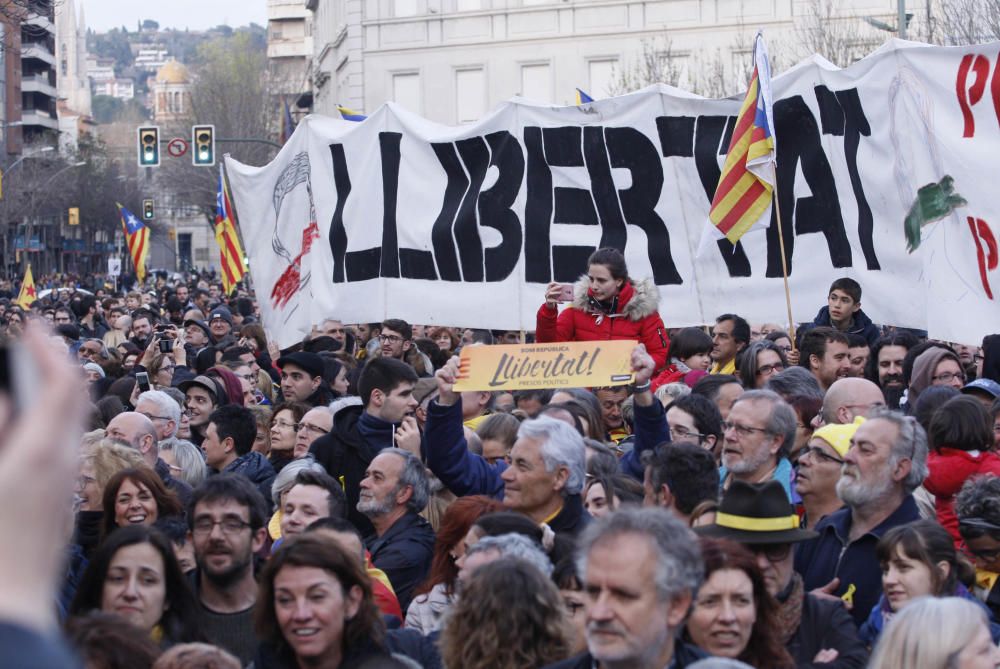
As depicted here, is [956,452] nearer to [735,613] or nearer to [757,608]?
[757,608]

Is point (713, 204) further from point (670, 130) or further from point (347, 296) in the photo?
point (347, 296)

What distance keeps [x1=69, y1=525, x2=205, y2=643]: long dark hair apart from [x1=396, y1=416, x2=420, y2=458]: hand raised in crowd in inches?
87.1

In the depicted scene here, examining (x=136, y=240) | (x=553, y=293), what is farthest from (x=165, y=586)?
(x=136, y=240)

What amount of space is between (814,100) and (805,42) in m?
28.6

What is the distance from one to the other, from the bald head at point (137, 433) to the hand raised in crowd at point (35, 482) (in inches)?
249

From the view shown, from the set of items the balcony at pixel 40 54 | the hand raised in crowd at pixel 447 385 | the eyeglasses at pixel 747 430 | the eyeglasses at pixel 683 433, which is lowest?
the eyeglasses at pixel 683 433

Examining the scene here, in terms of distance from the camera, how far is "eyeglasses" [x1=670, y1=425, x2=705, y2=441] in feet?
21.3

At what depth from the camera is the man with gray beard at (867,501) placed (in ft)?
16.8

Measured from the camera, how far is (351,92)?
5206 cm

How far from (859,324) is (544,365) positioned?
3.35 meters

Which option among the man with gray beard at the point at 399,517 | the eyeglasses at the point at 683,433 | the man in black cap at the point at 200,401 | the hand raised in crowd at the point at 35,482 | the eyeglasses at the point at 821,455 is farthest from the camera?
the man in black cap at the point at 200,401

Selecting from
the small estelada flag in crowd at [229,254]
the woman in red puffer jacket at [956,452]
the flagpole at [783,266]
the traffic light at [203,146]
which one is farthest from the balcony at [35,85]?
A: the woman in red puffer jacket at [956,452]

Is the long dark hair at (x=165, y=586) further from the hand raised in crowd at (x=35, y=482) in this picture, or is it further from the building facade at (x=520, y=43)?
the building facade at (x=520, y=43)

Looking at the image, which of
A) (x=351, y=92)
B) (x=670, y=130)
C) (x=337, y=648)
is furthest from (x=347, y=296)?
(x=351, y=92)
